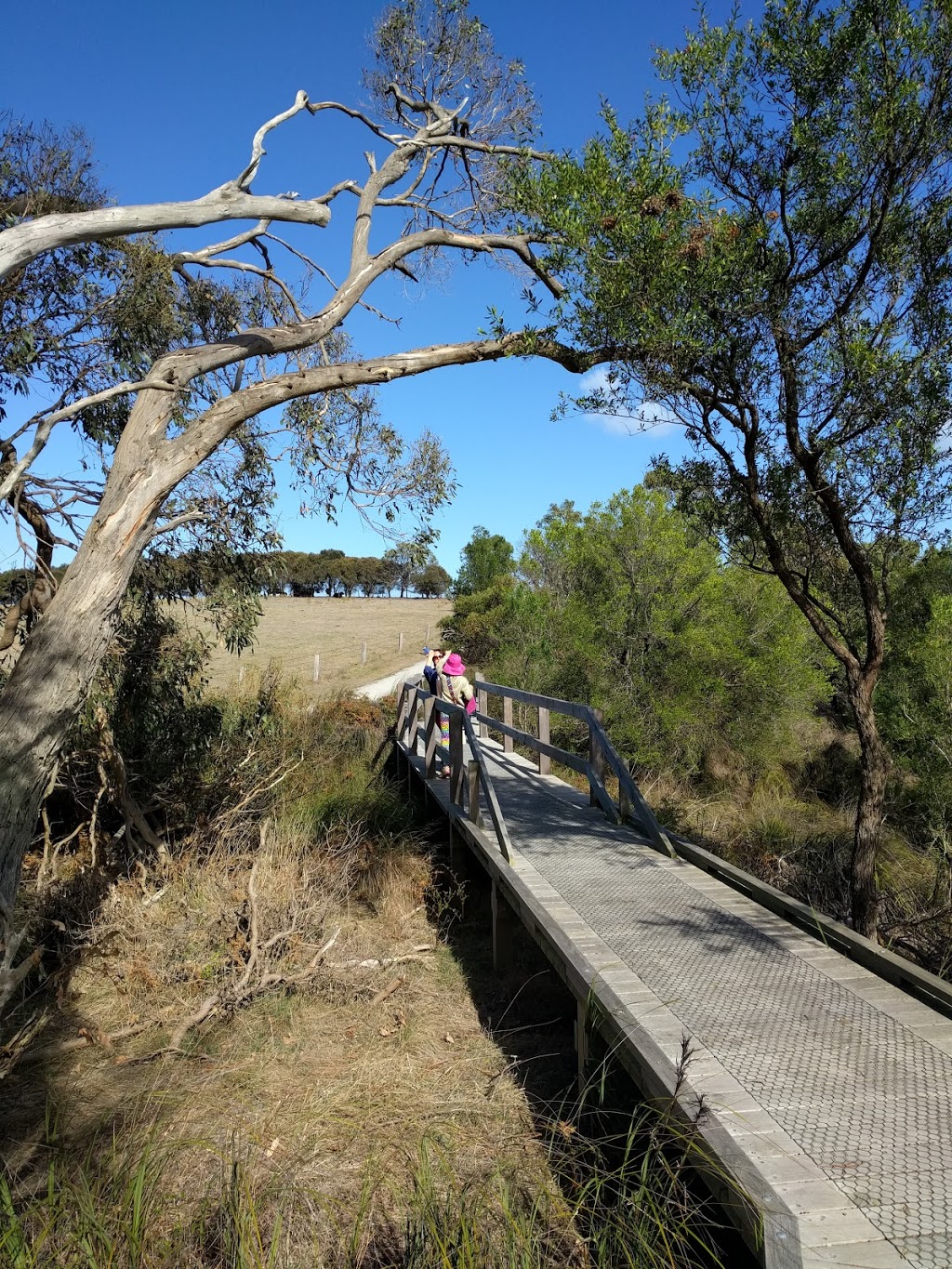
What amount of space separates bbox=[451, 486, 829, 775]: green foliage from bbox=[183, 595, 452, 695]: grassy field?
6152 mm

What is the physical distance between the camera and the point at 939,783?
10.5 m

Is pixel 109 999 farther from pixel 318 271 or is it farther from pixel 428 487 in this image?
pixel 318 271

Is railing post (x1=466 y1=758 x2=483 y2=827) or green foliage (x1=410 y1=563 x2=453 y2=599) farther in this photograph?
green foliage (x1=410 y1=563 x2=453 y2=599)

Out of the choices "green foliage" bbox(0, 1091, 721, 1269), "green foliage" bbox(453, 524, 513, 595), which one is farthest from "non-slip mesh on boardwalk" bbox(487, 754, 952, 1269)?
"green foliage" bbox(453, 524, 513, 595)

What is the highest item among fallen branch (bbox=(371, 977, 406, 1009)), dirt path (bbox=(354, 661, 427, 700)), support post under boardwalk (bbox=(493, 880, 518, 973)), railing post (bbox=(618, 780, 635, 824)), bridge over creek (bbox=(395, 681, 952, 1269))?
railing post (bbox=(618, 780, 635, 824))

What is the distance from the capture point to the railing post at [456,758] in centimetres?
848

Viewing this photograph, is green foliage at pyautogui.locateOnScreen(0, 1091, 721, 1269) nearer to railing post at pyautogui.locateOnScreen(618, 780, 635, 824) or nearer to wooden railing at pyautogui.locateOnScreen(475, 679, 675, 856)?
wooden railing at pyautogui.locateOnScreen(475, 679, 675, 856)

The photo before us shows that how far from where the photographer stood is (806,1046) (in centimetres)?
364

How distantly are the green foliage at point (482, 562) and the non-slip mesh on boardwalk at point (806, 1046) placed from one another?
27.1 metres

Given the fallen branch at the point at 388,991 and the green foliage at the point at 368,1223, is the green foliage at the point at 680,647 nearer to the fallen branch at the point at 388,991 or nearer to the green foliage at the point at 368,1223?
the fallen branch at the point at 388,991

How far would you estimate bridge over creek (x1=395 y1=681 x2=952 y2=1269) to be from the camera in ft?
8.67

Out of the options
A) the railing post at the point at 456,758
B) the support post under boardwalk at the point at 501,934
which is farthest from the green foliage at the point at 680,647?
the support post under boardwalk at the point at 501,934

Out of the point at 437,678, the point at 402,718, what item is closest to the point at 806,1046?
the point at 437,678

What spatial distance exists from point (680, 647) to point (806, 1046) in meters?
9.41
